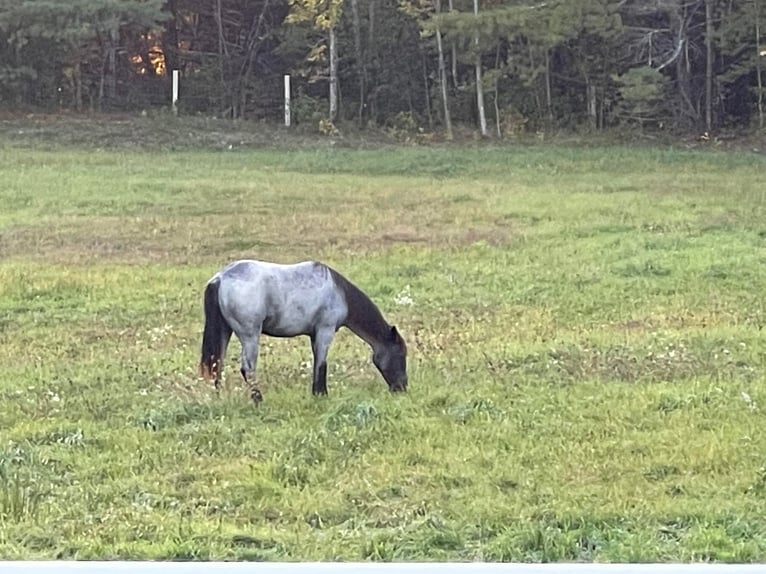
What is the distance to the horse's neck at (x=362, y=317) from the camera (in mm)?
7406

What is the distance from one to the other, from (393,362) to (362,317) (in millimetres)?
329

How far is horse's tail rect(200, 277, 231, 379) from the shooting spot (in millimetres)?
7074

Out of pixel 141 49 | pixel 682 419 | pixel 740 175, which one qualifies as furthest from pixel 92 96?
pixel 682 419

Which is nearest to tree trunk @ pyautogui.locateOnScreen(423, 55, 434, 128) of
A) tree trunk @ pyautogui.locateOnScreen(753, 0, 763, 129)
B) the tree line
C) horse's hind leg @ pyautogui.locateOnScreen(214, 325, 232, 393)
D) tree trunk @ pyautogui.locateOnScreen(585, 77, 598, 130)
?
the tree line

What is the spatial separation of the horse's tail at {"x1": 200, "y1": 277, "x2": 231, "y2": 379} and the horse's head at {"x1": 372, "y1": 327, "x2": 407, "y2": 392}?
947 millimetres

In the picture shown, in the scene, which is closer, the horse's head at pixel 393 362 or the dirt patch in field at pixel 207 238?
the horse's head at pixel 393 362

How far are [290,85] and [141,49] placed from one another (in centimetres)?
455

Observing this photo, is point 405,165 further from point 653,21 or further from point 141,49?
point 141,49

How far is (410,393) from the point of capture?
7.40 meters

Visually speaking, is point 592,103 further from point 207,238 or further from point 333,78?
point 207,238

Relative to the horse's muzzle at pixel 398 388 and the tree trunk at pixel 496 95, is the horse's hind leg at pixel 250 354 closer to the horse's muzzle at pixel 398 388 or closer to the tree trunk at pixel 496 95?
the horse's muzzle at pixel 398 388

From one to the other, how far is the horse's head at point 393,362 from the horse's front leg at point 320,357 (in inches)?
→ 14.0

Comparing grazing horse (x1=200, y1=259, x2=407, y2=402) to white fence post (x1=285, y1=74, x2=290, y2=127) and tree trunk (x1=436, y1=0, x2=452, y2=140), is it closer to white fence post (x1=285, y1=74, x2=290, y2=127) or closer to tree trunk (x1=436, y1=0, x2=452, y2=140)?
tree trunk (x1=436, y1=0, x2=452, y2=140)

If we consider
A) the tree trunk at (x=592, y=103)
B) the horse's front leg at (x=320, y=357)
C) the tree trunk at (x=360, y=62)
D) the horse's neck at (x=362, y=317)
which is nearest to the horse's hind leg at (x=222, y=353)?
the horse's front leg at (x=320, y=357)
